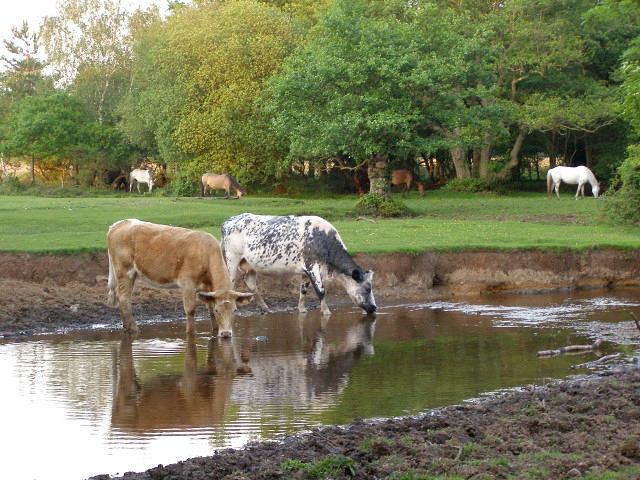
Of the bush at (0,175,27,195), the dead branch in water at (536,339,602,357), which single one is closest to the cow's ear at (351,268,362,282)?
the dead branch in water at (536,339,602,357)

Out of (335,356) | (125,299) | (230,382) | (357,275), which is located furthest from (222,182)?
(230,382)

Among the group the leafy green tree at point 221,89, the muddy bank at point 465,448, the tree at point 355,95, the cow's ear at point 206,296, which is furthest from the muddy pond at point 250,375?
the leafy green tree at point 221,89

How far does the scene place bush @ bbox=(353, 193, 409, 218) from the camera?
93.8 feet

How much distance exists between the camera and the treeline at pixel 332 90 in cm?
2870

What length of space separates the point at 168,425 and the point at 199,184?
123 feet

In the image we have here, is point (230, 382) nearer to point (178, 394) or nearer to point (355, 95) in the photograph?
point (178, 394)

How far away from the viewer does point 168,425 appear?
7.90 m

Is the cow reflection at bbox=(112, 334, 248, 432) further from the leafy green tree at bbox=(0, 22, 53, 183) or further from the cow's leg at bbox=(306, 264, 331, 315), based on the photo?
the leafy green tree at bbox=(0, 22, 53, 183)

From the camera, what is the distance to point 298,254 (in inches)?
614

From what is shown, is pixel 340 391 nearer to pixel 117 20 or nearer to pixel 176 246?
pixel 176 246

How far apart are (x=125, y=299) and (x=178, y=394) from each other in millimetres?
A: 4602

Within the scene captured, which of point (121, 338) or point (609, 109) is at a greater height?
point (609, 109)

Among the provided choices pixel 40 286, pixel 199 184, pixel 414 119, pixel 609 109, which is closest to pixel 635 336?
pixel 40 286

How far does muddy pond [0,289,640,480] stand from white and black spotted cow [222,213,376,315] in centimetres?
61
